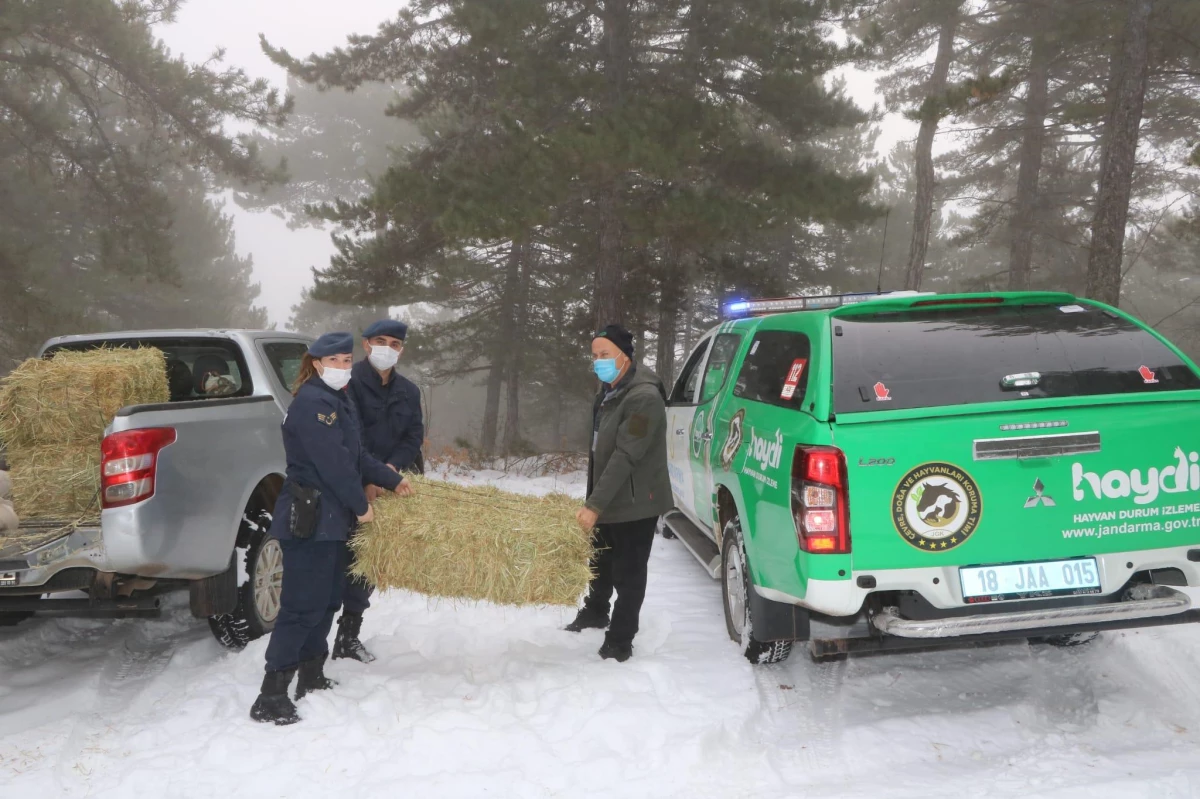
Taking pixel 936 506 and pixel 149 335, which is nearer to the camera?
pixel 936 506

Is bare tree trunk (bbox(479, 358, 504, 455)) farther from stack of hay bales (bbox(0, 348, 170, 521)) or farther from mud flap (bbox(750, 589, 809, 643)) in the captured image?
mud flap (bbox(750, 589, 809, 643))

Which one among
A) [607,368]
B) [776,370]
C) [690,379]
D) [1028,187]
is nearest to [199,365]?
[607,368]

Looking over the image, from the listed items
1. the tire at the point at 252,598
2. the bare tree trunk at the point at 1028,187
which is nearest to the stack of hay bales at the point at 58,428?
the tire at the point at 252,598

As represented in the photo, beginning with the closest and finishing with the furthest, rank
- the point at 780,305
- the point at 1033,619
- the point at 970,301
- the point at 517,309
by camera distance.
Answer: the point at 1033,619, the point at 970,301, the point at 780,305, the point at 517,309

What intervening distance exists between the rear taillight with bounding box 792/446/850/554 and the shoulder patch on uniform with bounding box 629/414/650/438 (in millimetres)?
1208

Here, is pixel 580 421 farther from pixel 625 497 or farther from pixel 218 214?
Result: pixel 625 497

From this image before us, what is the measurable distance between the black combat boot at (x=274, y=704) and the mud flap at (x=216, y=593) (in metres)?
0.75

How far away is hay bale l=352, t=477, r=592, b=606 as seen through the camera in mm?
4324

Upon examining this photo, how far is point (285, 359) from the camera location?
613cm

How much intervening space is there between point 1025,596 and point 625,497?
214 centimetres

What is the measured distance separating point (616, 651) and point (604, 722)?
0.81 meters

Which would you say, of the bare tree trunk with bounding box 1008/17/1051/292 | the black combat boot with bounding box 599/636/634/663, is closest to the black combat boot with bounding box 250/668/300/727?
the black combat boot with bounding box 599/636/634/663

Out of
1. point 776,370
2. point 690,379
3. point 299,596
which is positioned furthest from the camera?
point 690,379

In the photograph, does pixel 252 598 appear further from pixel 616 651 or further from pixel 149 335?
pixel 616 651
